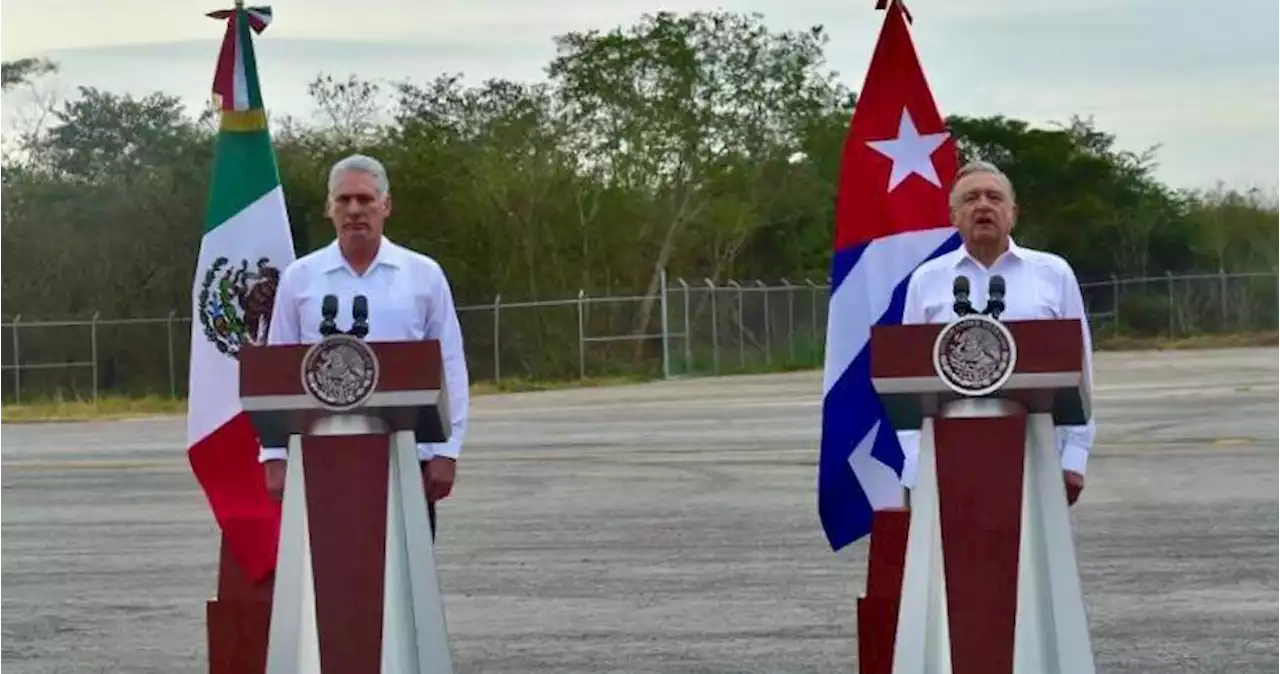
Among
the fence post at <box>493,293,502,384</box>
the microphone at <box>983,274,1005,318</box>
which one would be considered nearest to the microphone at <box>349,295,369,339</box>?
the microphone at <box>983,274,1005,318</box>

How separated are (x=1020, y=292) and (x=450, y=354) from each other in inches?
78.9

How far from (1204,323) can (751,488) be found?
46464mm

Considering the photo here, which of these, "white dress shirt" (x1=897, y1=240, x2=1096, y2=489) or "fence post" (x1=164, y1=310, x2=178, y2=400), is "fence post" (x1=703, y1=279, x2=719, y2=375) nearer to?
"fence post" (x1=164, y1=310, x2=178, y2=400)

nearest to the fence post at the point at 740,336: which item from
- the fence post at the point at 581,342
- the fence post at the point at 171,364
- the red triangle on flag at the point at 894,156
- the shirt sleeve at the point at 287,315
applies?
the fence post at the point at 581,342

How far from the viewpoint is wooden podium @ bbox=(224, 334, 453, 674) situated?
6.12 metres

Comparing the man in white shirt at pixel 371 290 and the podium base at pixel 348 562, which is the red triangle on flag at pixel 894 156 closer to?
the man in white shirt at pixel 371 290

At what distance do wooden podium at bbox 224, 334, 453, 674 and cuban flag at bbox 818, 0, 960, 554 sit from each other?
89.9 inches

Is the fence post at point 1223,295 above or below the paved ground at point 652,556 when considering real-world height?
above

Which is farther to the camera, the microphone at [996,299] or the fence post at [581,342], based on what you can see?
the fence post at [581,342]

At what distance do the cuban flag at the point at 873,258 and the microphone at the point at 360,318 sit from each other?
2.27 m

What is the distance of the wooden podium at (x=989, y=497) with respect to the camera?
5.79m

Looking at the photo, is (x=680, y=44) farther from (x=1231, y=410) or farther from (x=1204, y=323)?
(x=1231, y=410)

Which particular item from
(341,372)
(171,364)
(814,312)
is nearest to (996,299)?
(341,372)

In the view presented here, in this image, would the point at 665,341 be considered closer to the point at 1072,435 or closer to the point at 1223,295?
the point at 1223,295
